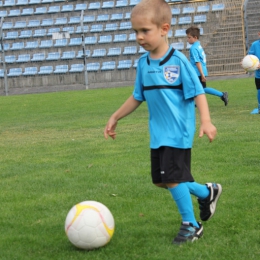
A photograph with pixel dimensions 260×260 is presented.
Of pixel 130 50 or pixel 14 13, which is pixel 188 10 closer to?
pixel 130 50

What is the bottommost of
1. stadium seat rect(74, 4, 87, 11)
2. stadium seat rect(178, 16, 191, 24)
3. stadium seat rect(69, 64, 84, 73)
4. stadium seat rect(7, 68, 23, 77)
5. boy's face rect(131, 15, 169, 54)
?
stadium seat rect(7, 68, 23, 77)

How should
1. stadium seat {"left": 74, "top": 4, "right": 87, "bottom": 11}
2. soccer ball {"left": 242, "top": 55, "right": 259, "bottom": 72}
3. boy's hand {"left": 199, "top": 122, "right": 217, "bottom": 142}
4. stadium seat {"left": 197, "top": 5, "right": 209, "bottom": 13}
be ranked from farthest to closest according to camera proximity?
stadium seat {"left": 74, "top": 4, "right": 87, "bottom": 11}
stadium seat {"left": 197, "top": 5, "right": 209, "bottom": 13}
soccer ball {"left": 242, "top": 55, "right": 259, "bottom": 72}
boy's hand {"left": 199, "top": 122, "right": 217, "bottom": 142}

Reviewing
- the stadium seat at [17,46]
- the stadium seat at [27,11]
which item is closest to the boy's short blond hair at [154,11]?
the stadium seat at [17,46]

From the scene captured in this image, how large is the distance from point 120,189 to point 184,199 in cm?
187

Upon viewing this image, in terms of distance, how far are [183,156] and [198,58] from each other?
30.0 ft

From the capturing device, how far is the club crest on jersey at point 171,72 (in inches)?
163

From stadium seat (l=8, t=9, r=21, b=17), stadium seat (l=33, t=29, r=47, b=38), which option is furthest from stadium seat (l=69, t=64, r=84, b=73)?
stadium seat (l=8, t=9, r=21, b=17)

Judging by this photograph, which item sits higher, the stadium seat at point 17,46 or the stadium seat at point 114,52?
the stadium seat at point 17,46

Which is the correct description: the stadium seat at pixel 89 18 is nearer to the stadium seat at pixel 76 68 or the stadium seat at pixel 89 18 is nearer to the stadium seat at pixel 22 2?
the stadium seat at pixel 76 68

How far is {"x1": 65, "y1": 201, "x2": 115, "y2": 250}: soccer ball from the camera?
4.07 m

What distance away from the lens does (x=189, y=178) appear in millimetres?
4172

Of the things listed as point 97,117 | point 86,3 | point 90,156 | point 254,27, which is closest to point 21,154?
point 90,156

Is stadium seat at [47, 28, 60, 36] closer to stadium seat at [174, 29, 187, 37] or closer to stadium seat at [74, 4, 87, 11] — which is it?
stadium seat at [74, 4, 87, 11]

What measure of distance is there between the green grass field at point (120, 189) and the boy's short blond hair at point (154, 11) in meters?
1.56
